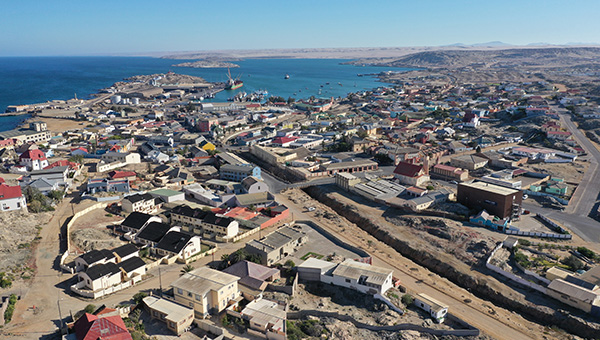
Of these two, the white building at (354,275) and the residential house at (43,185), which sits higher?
the residential house at (43,185)

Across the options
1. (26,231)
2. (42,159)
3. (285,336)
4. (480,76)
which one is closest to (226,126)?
(42,159)

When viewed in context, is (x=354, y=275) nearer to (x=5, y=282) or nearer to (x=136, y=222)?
(x=136, y=222)

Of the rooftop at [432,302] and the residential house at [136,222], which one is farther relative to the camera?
the residential house at [136,222]

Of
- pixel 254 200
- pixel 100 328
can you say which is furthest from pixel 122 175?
pixel 100 328

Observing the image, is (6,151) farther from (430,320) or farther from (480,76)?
(480,76)

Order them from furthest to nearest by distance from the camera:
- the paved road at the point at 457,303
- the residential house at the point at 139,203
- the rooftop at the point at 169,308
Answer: the residential house at the point at 139,203
the paved road at the point at 457,303
the rooftop at the point at 169,308

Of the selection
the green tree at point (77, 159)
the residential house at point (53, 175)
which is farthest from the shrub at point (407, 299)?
the green tree at point (77, 159)

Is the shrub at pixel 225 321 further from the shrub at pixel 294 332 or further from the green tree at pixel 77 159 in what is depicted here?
the green tree at pixel 77 159
